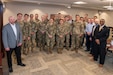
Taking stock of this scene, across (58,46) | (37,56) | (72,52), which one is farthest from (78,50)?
(37,56)

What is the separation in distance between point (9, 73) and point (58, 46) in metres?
2.49

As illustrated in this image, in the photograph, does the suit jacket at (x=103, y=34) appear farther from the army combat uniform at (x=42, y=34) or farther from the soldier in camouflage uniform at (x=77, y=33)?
the army combat uniform at (x=42, y=34)

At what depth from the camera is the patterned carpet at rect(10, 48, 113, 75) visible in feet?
Result: 13.8

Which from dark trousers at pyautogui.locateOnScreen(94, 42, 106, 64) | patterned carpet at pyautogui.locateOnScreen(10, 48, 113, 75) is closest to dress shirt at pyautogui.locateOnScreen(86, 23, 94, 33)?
patterned carpet at pyautogui.locateOnScreen(10, 48, 113, 75)

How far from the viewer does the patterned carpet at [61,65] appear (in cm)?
419

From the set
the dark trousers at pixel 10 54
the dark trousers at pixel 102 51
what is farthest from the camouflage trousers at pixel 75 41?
the dark trousers at pixel 10 54

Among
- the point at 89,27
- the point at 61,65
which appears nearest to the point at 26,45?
the point at 61,65

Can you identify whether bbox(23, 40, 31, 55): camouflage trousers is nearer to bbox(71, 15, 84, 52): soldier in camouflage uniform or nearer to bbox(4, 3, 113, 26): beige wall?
bbox(71, 15, 84, 52): soldier in camouflage uniform

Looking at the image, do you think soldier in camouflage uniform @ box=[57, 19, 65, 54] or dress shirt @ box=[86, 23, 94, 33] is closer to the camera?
soldier in camouflage uniform @ box=[57, 19, 65, 54]

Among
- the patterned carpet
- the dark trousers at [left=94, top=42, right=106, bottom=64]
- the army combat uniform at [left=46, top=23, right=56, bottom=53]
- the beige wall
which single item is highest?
the beige wall

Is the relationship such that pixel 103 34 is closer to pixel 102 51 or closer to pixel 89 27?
pixel 102 51

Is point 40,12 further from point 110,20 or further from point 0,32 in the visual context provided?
point 110,20

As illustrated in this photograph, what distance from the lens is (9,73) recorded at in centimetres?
397

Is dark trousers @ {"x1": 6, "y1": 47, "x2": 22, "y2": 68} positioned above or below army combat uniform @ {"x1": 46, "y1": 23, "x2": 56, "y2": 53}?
below
